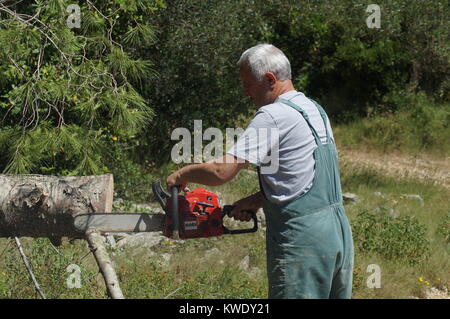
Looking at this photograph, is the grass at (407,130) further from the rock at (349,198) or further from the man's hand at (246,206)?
the man's hand at (246,206)

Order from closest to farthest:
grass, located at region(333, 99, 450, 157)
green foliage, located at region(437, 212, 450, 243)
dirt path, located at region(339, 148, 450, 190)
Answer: green foliage, located at region(437, 212, 450, 243) → dirt path, located at region(339, 148, 450, 190) → grass, located at region(333, 99, 450, 157)

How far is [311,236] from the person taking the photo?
131 inches

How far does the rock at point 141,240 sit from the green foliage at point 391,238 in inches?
73.4

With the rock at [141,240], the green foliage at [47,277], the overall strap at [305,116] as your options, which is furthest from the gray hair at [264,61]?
the rock at [141,240]

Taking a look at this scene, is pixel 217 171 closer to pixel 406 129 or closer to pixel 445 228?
pixel 445 228

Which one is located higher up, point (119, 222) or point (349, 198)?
point (119, 222)

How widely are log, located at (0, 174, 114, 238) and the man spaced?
43.7 inches

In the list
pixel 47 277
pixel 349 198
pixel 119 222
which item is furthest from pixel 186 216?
pixel 349 198

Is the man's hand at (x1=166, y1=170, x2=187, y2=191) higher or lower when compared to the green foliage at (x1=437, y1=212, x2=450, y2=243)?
higher

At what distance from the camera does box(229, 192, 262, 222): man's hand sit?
3699 mm

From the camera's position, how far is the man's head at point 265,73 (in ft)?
10.9

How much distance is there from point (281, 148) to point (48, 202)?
174cm

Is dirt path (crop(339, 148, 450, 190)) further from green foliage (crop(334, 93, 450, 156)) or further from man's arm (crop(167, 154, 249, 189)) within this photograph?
man's arm (crop(167, 154, 249, 189))

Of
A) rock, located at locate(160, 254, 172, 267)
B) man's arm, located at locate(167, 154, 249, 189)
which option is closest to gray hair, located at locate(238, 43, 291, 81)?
man's arm, located at locate(167, 154, 249, 189)
